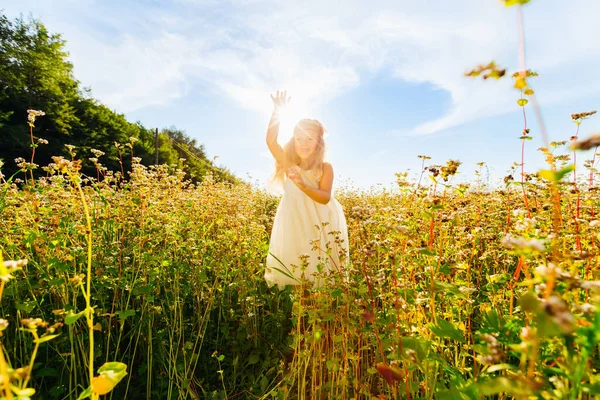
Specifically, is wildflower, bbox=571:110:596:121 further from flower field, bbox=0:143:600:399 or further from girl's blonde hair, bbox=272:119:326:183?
girl's blonde hair, bbox=272:119:326:183

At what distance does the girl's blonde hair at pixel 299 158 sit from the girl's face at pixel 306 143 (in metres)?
0.03

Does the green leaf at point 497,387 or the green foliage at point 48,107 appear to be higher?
the green foliage at point 48,107

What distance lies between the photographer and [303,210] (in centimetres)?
400

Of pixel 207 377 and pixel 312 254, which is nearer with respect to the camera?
pixel 207 377

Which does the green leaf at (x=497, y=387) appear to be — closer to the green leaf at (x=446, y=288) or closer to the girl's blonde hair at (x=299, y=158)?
the green leaf at (x=446, y=288)

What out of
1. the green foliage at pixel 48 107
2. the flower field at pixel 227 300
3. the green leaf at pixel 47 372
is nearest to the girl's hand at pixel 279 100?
the flower field at pixel 227 300

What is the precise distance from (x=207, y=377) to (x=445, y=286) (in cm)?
181

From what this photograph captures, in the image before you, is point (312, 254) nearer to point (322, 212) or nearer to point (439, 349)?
point (322, 212)

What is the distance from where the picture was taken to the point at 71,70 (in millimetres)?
27312

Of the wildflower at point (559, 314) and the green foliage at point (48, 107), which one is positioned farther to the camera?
the green foliage at point (48, 107)

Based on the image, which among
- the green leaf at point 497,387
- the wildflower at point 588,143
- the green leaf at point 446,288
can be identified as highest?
the wildflower at point 588,143

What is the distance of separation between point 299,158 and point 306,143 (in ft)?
1.04

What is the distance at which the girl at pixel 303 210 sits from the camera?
3.70 meters

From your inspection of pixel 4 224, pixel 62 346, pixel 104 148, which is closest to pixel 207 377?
pixel 62 346
